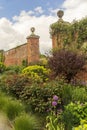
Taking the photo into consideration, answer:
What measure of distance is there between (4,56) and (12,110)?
19.7 metres

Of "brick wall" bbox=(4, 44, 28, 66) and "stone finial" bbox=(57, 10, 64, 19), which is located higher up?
"stone finial" bbox=(57, 10, 64, 19)

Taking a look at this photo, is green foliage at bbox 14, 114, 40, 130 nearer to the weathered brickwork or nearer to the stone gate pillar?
the weathered brickwork

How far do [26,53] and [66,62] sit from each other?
980 cm

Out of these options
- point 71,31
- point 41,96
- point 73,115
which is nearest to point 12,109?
point 41,96

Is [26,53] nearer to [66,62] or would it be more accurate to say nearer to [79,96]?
[66,62]

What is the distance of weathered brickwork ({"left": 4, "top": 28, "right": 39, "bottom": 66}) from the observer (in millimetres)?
21172

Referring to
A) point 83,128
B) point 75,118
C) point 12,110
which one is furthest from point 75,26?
point 83,128

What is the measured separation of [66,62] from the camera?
42.6 ft

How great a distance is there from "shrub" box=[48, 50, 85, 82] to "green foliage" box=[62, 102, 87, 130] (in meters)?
5.62

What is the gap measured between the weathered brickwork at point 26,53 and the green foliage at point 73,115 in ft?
44.2

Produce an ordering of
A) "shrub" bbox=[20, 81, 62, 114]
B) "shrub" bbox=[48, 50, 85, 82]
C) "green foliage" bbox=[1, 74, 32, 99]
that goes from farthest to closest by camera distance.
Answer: "shrub" bbox=[48, 50, 85, 82] < "green foliage" bbox=[1, 74, 32, 99] < "shrub" bbox=[20, 81, 62, 114]

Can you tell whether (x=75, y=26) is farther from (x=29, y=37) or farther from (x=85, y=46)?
(x=29, y=37)

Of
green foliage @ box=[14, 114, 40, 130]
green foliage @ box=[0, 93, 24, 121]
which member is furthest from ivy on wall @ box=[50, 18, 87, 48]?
green foliage @ box=[14, 114, 40, 130]

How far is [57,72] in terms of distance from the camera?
1348 centimetres
